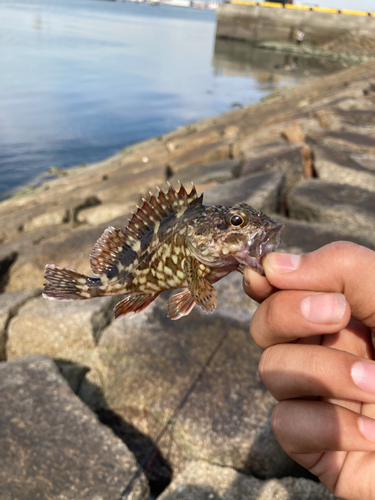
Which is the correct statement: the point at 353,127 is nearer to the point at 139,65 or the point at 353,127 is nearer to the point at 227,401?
the point at 227,401

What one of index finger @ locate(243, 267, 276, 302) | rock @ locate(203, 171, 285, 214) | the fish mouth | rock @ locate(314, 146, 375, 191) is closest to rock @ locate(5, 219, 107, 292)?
rock @ locate(203, 171, 285, 214)

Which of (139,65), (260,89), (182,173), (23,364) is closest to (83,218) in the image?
(182,173)

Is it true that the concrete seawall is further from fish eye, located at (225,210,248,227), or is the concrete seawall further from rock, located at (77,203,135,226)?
fish eye, located at (225,210,248,227)

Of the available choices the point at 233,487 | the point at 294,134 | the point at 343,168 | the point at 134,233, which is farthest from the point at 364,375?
the point at 294,134

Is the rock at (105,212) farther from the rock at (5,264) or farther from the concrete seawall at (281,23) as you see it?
the concrete seawall at (281,23)

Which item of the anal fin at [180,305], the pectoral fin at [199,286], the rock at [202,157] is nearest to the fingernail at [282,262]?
the pectoral fin at [199,286]
